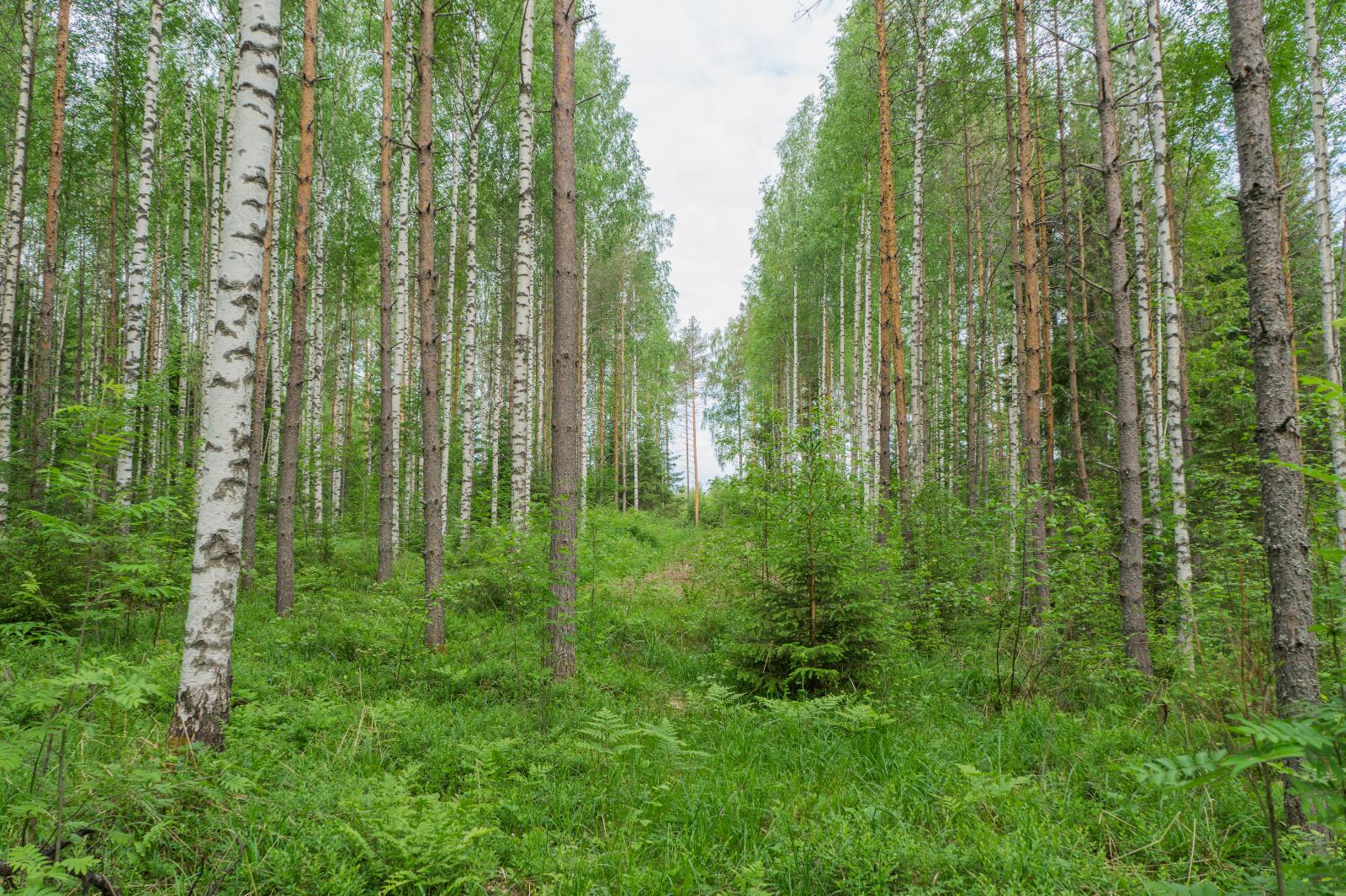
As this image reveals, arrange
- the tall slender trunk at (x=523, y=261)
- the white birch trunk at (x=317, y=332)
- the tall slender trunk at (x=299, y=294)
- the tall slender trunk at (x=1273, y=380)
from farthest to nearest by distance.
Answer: the white birch trunk at (x=317, y=332), the tall slender trunk at (x=299, y=294), the tall slender trunk at (x=523, y=261), the tall slender trunk at (x=1273, y=380)

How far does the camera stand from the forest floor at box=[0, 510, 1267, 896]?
268 cm

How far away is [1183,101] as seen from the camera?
30.4ft

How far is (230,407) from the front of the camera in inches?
146

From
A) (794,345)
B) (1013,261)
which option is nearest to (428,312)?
(1013,261)

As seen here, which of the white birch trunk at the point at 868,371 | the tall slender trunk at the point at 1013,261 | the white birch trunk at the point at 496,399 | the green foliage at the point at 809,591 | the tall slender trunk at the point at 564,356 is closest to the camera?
the green foliage at the point at 809,591

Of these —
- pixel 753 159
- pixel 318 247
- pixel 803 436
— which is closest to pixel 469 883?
pixel 803 436

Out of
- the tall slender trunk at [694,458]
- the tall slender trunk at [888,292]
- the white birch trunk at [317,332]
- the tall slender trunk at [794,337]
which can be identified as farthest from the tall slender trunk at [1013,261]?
the tall slender trunk at [694,458]

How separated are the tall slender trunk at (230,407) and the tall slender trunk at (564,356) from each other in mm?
2398

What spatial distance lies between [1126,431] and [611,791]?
580 cm

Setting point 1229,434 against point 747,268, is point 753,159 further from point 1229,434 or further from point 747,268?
point 1229,434

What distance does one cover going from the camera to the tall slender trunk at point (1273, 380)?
2.60 metres

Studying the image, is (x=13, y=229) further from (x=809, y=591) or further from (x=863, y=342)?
(x=863, y=342)

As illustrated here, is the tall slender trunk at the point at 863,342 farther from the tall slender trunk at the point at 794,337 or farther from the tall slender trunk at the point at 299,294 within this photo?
the tall slender trunk at the point at 299,294

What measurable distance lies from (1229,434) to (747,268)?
20.5 metres
